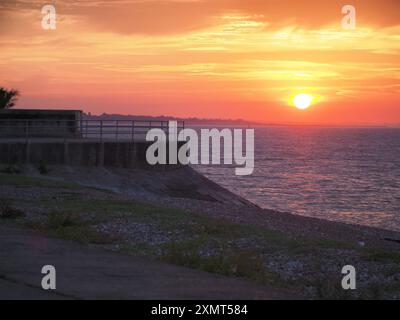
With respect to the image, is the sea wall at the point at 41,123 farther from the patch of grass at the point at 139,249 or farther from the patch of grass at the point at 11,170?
the patch of grass at the point at 139,249

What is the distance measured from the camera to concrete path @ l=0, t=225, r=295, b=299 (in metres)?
8.39

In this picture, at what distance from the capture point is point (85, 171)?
34250mm

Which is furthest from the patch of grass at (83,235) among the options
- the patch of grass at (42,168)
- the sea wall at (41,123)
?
the sea wall at (41,123)

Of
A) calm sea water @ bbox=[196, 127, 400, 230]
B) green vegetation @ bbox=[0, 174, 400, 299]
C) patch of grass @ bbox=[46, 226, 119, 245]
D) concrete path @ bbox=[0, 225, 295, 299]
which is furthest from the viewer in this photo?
calm sea water @ bbox=[196, 127, 400, 230]

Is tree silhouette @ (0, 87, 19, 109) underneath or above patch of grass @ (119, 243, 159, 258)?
above

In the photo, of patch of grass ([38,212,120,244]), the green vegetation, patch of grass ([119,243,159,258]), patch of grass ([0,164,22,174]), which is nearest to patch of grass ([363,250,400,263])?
the green vegetation

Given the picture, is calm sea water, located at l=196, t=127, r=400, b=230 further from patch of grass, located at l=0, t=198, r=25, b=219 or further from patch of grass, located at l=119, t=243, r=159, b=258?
patch of grass, located at l=119, t=243, r=159, b=258

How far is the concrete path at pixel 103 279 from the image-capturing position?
839 cm

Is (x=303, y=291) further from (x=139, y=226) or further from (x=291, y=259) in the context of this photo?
(x=139, y=226)

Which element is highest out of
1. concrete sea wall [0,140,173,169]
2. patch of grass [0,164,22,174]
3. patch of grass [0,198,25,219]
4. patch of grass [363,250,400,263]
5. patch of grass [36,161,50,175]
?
concrete sea wall [0,140,173,169]

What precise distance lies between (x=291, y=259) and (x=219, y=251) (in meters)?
1.28

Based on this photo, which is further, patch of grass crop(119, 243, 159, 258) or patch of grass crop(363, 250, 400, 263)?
patch of grass crop(363, 250, 400, 263)

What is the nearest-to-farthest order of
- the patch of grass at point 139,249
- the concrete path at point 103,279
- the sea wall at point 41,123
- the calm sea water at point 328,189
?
the concrete path at point 103,279
the patch of grass at point 139,249
the sea wall at point 41,123
the calm sea water at point 328,189
